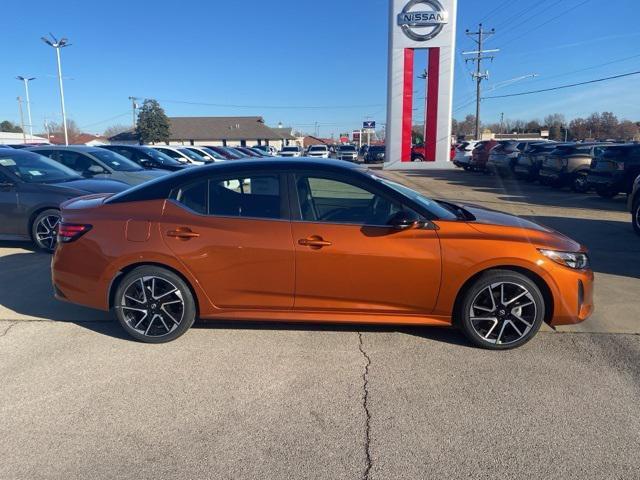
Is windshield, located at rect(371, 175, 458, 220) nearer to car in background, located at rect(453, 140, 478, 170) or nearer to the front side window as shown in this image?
the front side window

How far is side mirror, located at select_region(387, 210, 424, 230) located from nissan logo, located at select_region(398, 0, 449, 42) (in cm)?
2903

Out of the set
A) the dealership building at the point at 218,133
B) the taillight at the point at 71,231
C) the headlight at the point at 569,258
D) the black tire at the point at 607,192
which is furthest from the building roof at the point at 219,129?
the headlight at the point at 569,258

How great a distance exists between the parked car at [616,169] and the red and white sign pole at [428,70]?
18.3 meters

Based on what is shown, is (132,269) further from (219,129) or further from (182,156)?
(219,129)

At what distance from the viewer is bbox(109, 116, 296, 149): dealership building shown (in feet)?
258

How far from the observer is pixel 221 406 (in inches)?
131

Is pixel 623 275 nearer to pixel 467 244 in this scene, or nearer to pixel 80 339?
pixel 467 244

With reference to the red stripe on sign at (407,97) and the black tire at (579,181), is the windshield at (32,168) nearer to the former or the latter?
the black tire at (579,181)

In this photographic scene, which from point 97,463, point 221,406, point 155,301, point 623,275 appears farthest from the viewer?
point 623,275

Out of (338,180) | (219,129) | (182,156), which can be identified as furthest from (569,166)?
(219,129)

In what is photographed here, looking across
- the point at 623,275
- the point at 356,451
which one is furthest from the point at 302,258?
the point at 623,275

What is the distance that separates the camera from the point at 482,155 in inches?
979

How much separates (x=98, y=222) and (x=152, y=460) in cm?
221

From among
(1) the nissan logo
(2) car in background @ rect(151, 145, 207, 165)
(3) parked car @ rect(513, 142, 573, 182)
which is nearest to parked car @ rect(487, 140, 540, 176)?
(3) parked car @ rect(513, 142, 573, 182)
